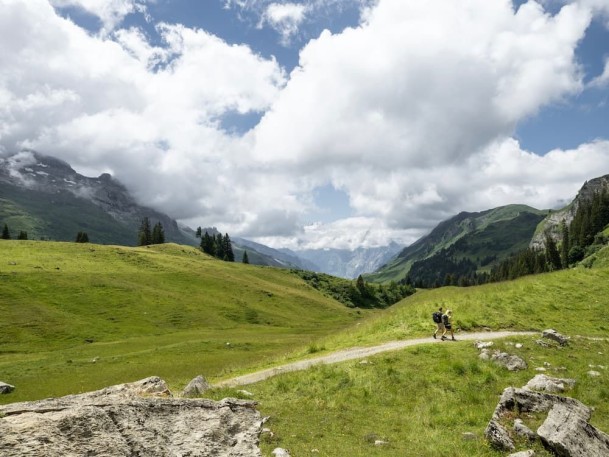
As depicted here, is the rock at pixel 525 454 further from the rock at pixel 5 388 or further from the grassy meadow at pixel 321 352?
the rock at pixel 5 388

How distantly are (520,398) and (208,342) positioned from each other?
47903 mm

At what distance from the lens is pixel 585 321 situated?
38625 millimetres

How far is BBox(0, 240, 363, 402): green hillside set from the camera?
42.9 meters

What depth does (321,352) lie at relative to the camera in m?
35.6

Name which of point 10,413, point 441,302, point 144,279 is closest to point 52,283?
point 144,279

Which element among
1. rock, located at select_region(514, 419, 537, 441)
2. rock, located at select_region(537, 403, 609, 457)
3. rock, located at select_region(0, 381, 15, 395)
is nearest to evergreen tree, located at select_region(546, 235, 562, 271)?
rock, located at select_region(514, 419, 537, 441)

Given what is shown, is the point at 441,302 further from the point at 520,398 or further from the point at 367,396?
the point at 520,398

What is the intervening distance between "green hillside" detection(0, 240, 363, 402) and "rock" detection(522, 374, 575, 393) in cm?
2309

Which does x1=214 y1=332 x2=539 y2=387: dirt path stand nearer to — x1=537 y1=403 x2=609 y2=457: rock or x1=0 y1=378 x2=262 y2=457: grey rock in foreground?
x1=0 y1=378 x2=262 y2=457: grey rock in foreground

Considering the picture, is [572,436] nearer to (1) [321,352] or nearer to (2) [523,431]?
(2) [523,431]

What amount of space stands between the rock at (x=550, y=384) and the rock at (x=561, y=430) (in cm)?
428

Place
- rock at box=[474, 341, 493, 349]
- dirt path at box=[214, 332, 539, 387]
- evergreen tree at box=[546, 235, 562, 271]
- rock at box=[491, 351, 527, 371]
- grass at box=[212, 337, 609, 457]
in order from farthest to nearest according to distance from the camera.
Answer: evergreen tree at box=[546, 235, 562, 271], dirt path at box=[214, 332, 539, 387], rock at box=[474, 341, 493, 349], rock at box=[491, 351, 527, 371], grass at box=[212, 337, 609, 457]

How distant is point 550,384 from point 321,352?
61.8 ft

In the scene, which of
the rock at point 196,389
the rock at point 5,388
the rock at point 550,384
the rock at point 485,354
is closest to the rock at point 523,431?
the rock at point 550,384
